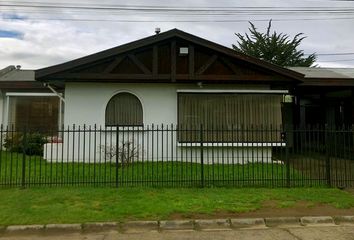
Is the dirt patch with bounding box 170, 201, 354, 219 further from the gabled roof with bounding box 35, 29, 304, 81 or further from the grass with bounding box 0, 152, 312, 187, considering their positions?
the gabled roof with bounding box 35, 29, 304, 81

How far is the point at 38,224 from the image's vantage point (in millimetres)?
7074

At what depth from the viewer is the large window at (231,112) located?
15.0 meters

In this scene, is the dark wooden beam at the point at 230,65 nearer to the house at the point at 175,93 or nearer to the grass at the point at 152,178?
the house at the point at 175,93

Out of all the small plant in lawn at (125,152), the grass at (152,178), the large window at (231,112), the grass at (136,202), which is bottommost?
the grass at (136,202)

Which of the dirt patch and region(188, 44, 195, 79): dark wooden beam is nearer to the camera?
the dirt patch

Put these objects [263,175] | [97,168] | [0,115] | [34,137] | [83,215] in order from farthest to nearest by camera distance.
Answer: [0,115] < [34,137] < [97,168] < [263,175] < [83,215]

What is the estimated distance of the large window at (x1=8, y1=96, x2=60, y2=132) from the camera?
60.7 feet

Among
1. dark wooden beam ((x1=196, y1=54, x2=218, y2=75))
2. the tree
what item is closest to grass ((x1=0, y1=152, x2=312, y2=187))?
dark wooden beam ((x1=196, y1=54, x2=218, y2=75))

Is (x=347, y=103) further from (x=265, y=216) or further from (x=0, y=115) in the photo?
(x=0, y=115)

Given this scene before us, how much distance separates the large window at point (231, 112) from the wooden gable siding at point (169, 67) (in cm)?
72

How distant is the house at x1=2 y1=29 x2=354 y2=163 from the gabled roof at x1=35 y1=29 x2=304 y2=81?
3 centimetres

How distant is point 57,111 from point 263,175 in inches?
423

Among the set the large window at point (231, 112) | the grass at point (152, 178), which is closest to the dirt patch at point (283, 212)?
the grass at point (152, 178)

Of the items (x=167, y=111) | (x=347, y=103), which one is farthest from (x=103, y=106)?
(x=347, y=103)
